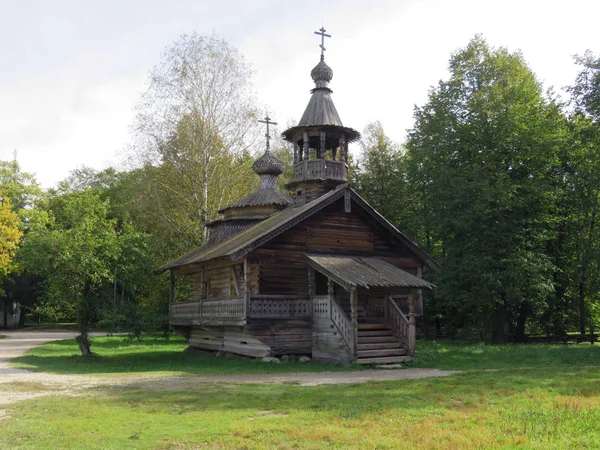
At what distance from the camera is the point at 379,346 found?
20.9 meters

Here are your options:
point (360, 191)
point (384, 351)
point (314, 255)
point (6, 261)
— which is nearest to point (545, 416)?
point (384, 351)

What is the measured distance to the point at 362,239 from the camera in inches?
974

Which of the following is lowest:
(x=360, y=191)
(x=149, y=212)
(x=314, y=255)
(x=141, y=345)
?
(x=141, y=345)

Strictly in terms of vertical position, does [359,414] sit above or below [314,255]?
below

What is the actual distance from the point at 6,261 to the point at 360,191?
2589 cm

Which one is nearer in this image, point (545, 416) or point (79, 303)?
point (545, 416)

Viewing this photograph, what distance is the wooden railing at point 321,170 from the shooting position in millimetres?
27609

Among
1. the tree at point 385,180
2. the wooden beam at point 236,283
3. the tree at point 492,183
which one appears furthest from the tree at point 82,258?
the tree at point 385,180

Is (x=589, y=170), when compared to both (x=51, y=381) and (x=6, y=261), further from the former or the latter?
(x=6, y=261)

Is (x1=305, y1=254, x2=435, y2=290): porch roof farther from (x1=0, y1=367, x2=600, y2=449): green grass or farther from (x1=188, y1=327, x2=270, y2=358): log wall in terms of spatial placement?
(x1=0, y1=367, x2=600, y2=449): green grass

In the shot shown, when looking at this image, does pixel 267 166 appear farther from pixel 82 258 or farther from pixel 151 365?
pixel 151 365

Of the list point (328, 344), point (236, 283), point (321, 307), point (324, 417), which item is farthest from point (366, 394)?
point (236, 283)

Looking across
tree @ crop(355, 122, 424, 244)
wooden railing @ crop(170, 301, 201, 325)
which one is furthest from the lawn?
tree @ crop(355, 122, 424, 244)

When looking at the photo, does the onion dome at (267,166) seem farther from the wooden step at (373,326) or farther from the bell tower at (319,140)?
the wooden step at (373,326)
